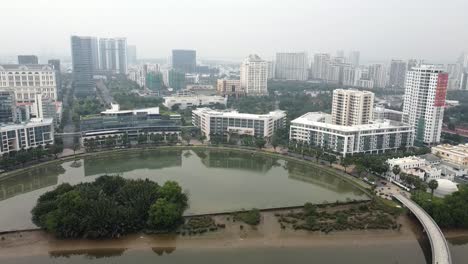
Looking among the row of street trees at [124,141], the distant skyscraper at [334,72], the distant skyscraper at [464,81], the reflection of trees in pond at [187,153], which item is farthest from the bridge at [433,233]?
the distant skyscraper at [334,72]

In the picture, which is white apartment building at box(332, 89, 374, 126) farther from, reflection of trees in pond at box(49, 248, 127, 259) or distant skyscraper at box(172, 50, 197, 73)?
distant skyscraper at box(172, 50, 197, 73)

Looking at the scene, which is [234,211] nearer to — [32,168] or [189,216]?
[189,216]

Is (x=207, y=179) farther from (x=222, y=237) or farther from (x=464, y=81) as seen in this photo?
(x=464, y=81)

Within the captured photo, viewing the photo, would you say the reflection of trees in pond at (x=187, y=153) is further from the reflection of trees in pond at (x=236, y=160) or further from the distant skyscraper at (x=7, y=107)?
the distant skyscraper at (x=7, y=107)

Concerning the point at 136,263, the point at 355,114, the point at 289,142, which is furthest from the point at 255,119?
the point at 136,263

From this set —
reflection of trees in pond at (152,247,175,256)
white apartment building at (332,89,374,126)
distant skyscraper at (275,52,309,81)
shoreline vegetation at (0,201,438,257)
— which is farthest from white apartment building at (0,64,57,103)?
distant skyscraper at (275,52,309,81)

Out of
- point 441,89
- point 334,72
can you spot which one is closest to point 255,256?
point 441,89
